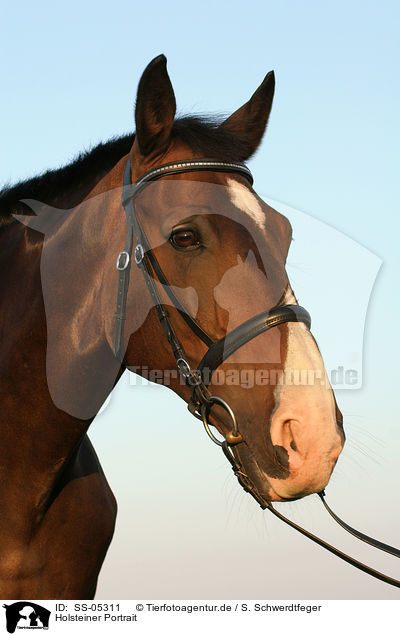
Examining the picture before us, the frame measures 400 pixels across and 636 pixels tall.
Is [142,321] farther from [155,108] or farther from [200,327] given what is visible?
[155,108]

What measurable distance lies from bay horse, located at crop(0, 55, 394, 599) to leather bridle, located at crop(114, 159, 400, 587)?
1cm

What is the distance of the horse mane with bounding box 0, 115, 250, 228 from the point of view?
382cm

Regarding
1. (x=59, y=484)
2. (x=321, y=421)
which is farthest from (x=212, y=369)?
(x=59, y=484)

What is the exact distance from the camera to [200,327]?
3.39 meters

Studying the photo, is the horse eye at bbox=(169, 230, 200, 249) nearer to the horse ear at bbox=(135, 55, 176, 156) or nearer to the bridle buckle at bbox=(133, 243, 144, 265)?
the bridle buckle at bbox=(133, 243, 144, 265)

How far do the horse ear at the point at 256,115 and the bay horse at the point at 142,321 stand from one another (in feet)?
0.03

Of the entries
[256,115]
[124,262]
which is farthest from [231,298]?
[256,115]

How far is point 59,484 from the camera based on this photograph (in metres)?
4.39

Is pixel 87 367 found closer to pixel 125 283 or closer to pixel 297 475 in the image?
pixel 125 283
